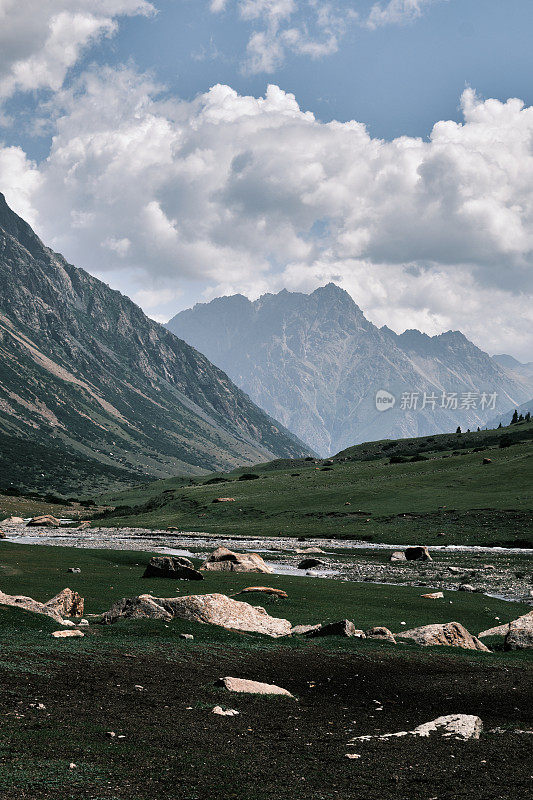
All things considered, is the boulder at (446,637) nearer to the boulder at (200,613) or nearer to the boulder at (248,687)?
the boulder at (200,613)

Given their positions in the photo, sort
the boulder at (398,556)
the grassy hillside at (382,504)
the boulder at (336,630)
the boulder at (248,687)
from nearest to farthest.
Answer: the boulder at (248,687) → the boulder at (336,630) → the boulder at (398,556) → the grassy hillside at (382,504)

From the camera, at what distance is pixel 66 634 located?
24531 mm

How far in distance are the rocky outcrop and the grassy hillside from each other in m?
59.6

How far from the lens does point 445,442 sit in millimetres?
189125

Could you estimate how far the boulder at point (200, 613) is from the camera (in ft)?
93.1

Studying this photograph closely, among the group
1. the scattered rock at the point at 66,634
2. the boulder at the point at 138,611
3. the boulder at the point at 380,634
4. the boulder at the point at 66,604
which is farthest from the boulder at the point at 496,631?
the boulder at the point at 66,604

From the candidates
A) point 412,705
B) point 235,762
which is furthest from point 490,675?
point 235,762

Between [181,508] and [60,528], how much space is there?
1067 inches

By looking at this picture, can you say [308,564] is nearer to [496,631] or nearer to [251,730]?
[496,631]

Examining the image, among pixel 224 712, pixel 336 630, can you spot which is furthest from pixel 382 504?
pixel 224 712

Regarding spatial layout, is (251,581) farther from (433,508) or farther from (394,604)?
(433,508)

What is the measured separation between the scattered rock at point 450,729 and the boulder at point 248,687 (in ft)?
14.0

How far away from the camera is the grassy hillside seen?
8619cm

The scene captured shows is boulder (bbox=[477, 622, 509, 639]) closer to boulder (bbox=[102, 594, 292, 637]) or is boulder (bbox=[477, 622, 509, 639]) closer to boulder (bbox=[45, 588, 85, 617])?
boulder (bbox=[102, 594, 292, 637])
